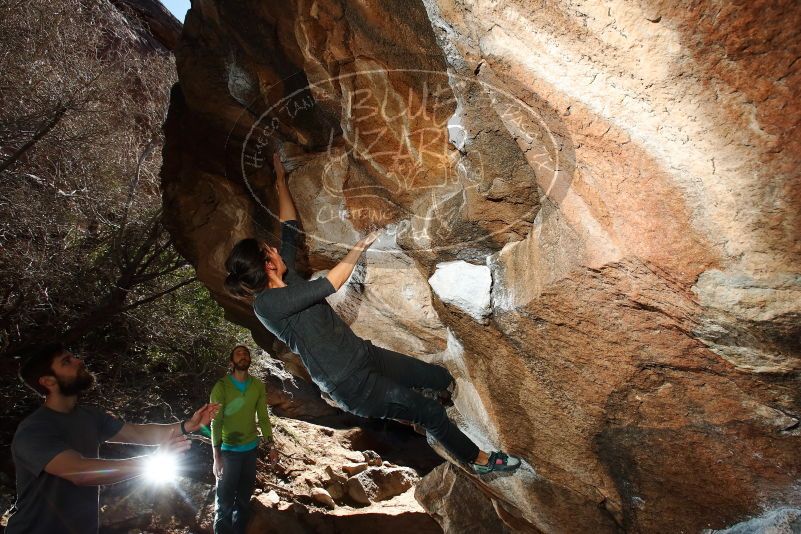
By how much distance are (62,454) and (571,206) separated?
2.44 m

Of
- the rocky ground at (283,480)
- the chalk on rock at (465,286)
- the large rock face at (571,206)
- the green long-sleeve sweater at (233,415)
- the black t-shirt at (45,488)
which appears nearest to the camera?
the large rock face at (571,206)

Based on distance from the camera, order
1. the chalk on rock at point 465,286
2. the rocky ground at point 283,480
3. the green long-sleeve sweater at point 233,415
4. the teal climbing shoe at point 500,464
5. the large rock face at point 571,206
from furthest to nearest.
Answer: the rocky ground at point 283,480 < the green long-sleeve sweater at point 233,415 < the teal climbing shoe at point 500,464 < the chalk on rock at point 465,286 < the large rock face at point 571,206

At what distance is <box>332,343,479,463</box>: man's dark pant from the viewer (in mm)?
2734

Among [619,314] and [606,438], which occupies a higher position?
[619,314]

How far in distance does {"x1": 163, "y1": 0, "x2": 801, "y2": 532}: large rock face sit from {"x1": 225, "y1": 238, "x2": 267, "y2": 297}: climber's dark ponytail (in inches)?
38.6

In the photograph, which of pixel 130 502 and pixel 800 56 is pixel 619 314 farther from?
pixel 130 502

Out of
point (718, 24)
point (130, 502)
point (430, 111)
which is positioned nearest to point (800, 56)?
point (718, 24)

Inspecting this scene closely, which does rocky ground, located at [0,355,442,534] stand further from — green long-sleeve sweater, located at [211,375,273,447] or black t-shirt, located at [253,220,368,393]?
black t-shirt, located at [253,220,368,393]

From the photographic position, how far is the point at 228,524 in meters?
3.86

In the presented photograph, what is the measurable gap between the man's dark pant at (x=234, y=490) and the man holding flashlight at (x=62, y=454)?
4.50 feet

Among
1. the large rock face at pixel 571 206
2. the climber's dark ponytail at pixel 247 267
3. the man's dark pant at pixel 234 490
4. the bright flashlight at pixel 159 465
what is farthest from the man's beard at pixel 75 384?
the large rock face at pixel 571 206

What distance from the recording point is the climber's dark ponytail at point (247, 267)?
2.52 metres

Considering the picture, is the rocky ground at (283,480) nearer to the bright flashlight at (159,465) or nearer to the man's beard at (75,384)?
the man's beard at (75,384)

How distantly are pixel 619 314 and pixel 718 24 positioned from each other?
3.84 ft
